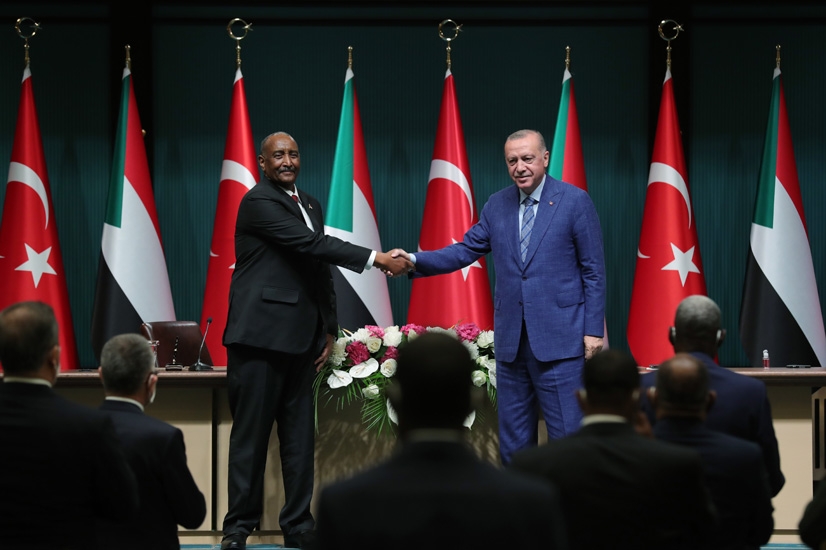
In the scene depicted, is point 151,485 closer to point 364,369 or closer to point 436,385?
point 436,385

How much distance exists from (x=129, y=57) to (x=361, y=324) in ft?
7.67

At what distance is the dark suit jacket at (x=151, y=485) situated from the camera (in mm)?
2492

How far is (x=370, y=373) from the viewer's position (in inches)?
179

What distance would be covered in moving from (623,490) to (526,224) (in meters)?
2.43

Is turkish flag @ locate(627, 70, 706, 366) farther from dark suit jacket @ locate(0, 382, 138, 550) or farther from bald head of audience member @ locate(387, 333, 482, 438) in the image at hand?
bald head of audience member @ locate(387, 333, 482, 438)

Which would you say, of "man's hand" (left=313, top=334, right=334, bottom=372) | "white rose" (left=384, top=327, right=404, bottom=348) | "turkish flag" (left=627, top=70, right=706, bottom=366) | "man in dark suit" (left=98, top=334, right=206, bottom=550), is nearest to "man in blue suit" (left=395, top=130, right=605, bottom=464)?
"white rose" (left=384, top=327, right=404, bottom=348)

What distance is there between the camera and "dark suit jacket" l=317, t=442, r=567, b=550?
143cm

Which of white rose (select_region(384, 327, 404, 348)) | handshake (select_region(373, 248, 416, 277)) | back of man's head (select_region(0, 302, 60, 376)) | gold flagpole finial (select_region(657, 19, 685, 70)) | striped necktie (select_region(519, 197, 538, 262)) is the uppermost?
gold flagpole finial (select_region(657, 19, 685, 70))

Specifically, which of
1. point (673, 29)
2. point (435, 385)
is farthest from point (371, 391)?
point (673, 29)

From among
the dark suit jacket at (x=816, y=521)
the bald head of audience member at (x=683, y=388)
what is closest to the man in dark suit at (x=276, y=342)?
the bald head of audience member at (x=683, y=388)

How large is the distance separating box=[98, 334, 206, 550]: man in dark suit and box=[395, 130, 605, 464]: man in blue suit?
1.95 m

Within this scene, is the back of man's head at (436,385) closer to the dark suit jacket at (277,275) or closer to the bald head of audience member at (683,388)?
the bald head of audience member at (683,388)

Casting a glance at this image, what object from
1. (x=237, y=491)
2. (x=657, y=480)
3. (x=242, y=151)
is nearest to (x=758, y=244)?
(x=242, y=151)

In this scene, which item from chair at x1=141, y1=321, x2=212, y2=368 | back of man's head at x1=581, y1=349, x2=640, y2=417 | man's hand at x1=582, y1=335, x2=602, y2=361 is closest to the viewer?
back of man's head at x1=581, y1=349, x2=640, y2=417
